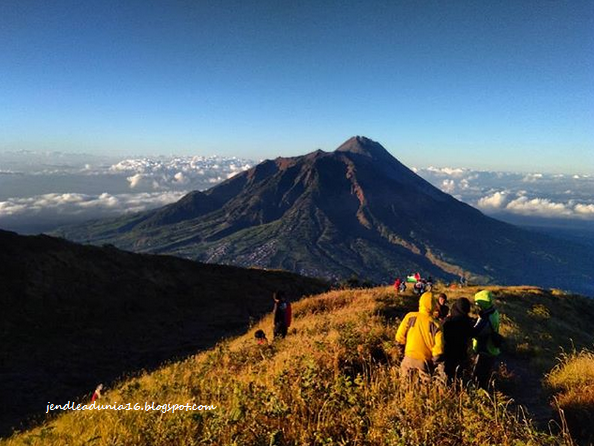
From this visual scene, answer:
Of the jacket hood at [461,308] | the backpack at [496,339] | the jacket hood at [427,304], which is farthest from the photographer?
the backpack at [496,339]

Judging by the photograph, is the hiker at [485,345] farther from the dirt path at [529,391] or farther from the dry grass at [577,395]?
the dry grass at [577,395]

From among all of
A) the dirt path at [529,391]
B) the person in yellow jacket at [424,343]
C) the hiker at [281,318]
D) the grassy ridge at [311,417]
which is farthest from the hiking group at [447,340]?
the hiker at [281,318]

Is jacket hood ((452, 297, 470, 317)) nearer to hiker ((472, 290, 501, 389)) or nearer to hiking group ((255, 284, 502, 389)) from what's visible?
hiking group ((255, 284, 502, 389))

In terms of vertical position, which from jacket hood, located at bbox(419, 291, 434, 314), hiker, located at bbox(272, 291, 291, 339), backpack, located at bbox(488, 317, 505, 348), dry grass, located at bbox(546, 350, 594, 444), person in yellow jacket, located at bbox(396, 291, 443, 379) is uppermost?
jacket hood, located at bbox(419, 291, 434, 314)

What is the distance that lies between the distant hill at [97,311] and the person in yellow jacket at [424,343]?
12043 mm

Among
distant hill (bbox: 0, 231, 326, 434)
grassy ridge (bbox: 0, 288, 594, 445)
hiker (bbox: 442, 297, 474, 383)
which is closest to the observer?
grassy ridge (bbox: 0, 288, 594, 445)

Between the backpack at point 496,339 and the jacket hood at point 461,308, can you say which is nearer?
the jacket hood at point 461,308

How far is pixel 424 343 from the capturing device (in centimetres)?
731

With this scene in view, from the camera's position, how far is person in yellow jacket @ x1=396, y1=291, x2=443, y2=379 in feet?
23.5

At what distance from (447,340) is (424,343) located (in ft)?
2.71

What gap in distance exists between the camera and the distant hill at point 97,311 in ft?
54.6

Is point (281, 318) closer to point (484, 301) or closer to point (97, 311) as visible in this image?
point (484, 301)

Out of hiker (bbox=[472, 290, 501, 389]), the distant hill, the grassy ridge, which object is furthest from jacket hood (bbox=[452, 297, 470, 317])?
the distant hill

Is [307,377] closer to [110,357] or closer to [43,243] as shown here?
[110,357]
